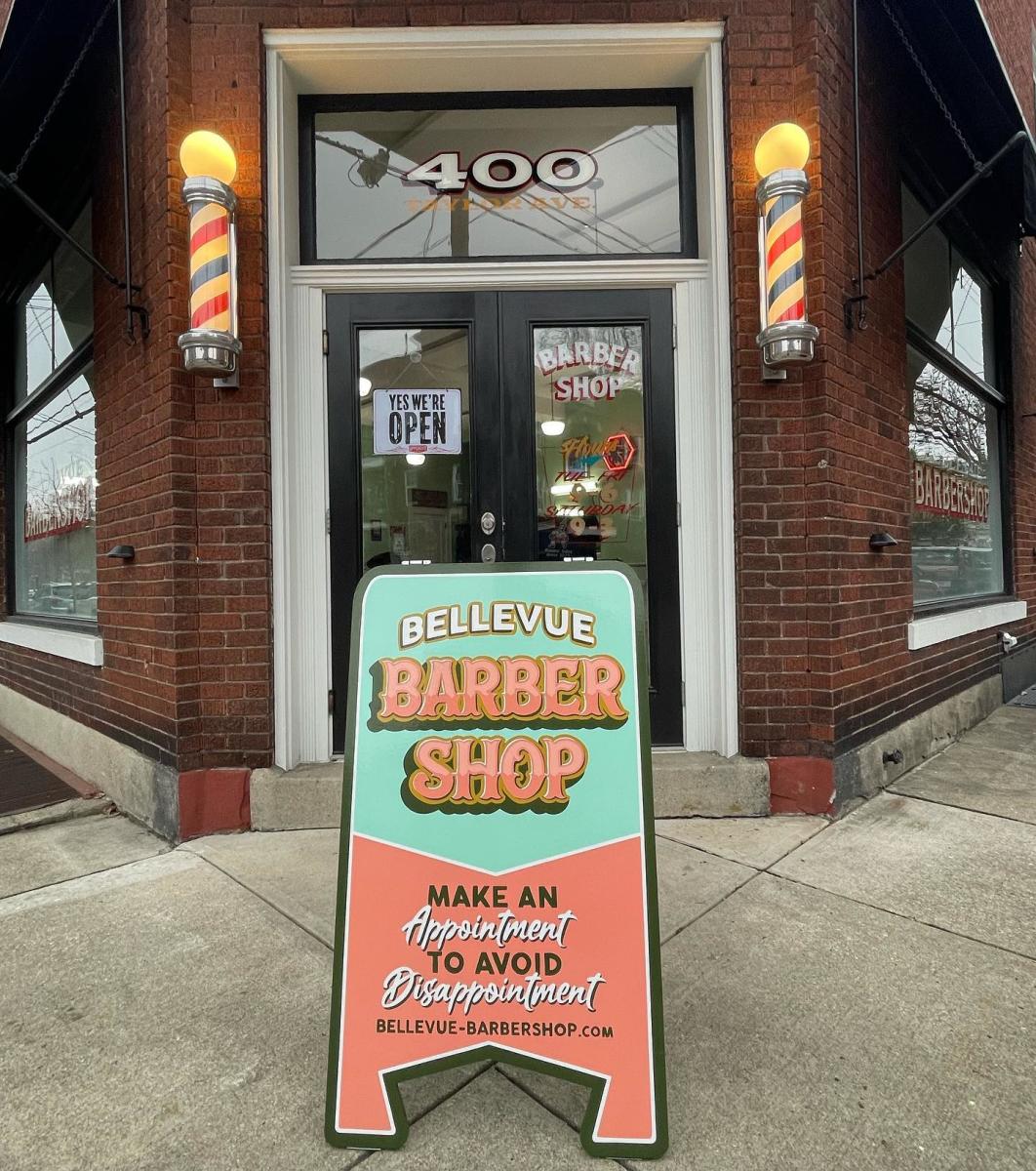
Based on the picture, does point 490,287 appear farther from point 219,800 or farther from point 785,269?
point 219,800

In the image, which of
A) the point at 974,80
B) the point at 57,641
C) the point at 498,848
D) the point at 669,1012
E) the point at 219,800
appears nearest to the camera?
the point at 498,848

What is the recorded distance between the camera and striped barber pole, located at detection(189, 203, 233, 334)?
9.97 ft

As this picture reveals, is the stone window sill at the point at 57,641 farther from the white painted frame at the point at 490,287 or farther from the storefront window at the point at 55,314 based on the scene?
the storefront window at the point at 55,314

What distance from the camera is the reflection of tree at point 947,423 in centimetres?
471

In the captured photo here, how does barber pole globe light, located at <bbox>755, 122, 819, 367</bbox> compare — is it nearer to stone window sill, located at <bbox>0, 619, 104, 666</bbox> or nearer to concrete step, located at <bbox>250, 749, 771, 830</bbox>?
concrete step, located at <bbox>250, 749, 771, 830</bbox>

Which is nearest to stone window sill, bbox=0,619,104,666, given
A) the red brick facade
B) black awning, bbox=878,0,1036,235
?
the red brick facade

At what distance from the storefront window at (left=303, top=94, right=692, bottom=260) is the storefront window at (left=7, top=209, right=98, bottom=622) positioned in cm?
179

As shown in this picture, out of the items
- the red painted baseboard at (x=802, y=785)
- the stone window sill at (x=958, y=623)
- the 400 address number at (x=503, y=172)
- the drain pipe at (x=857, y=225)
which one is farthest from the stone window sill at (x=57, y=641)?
the stone window sill at (x=958, y=623)

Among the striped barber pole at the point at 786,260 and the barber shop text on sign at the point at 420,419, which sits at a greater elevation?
the striped barber pole at the point at 786,260

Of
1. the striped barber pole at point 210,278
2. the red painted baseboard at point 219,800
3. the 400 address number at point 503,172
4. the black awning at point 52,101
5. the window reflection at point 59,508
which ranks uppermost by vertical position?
the black awning at point 52,101

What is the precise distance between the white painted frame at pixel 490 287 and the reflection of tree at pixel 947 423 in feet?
6.64

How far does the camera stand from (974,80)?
3.83 m

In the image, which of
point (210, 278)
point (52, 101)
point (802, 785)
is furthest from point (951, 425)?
point (52, 101)

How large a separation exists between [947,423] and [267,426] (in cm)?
478
